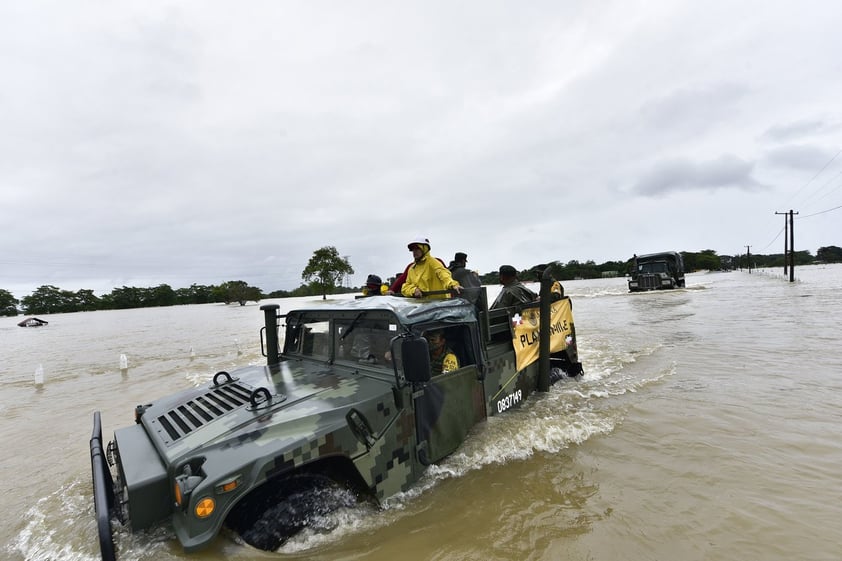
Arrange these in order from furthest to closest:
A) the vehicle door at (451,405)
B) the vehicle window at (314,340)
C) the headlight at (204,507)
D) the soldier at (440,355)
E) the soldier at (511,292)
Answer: the soldier at (511,292), the vehicle window at (314,340), the soldier at (440,355), the vehicle door at (451,405), the headlight at (204,507)

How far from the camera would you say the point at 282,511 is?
266 centimetres

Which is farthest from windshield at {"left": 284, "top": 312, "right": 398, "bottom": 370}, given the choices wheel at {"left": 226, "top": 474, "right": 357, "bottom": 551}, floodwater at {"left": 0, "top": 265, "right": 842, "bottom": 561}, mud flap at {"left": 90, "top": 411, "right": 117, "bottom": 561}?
mud flap at {"left": 90, "top": 411, "right": 117, "bottom": 561}

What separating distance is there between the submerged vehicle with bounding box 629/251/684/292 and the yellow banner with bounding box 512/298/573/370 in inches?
1037

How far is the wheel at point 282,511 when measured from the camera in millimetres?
2604

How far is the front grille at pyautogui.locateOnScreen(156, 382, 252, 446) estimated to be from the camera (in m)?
3.01

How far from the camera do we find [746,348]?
887 centimetres

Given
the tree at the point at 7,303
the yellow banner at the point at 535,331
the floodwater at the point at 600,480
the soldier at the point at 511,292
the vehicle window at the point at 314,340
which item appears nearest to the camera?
the floodwater at the point at 600,480

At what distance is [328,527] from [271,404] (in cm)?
98

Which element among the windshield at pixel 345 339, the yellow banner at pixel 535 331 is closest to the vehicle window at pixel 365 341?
the windshield at pixel 345 339

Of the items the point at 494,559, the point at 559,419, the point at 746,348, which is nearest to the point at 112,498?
the point at 494,559

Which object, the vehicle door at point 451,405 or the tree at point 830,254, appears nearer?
the vehicle door at point 451,405

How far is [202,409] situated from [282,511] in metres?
1.19

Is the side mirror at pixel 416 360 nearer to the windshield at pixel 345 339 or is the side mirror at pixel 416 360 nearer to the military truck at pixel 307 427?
the military truck at pixel 307 427

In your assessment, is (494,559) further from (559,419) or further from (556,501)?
(559,419)
